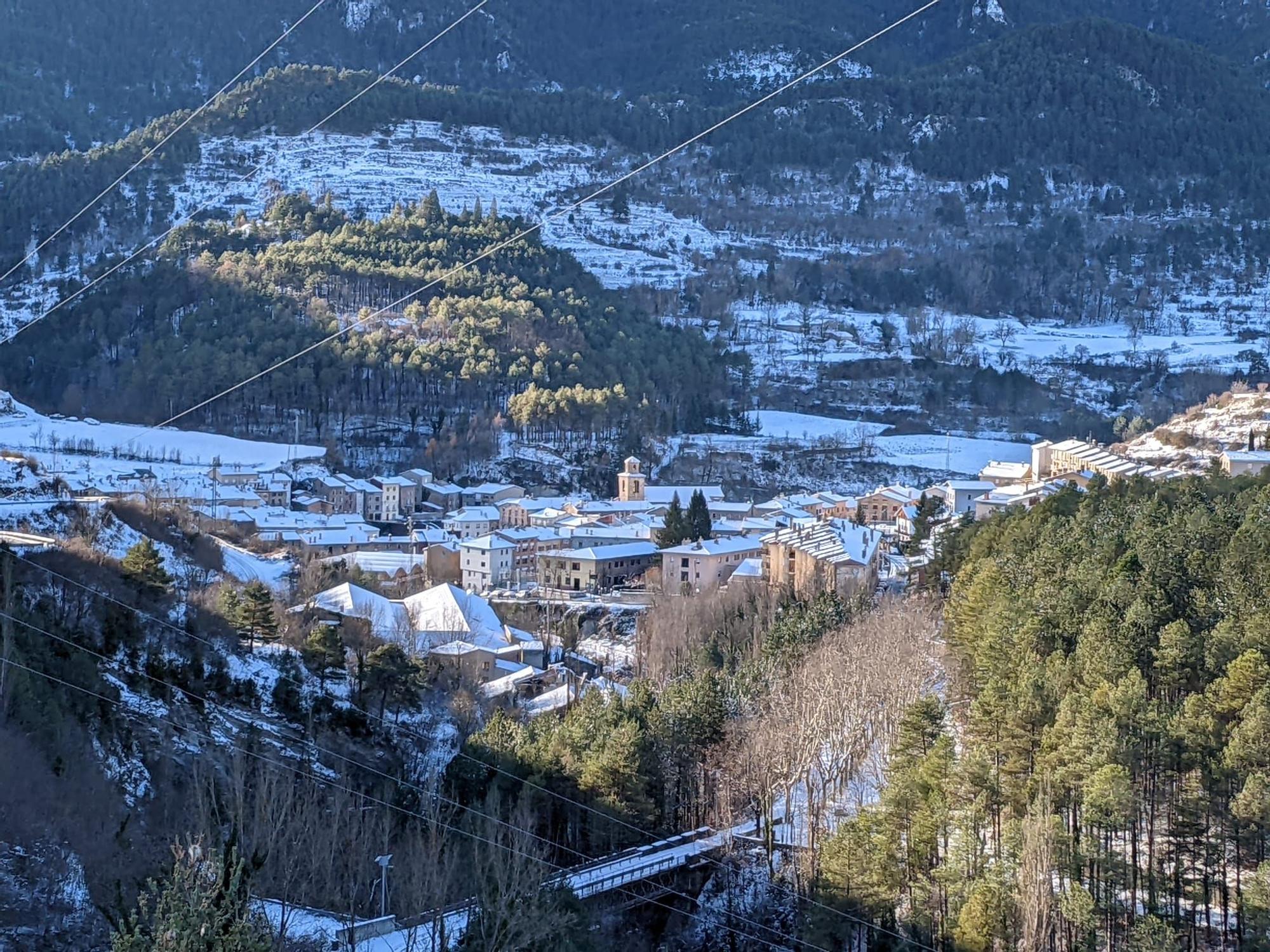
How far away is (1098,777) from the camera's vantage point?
18312 mm

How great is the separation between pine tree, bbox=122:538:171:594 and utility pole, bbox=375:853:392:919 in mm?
9906

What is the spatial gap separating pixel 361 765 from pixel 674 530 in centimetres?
2325

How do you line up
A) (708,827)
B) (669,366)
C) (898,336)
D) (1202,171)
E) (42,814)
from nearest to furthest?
1. (42,814)
2. (708,827)
3. (669,366)
4. (898,336)
5. (1202,171)

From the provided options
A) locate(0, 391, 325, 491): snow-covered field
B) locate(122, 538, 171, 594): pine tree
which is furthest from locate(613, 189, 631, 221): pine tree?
locate(122, 538, 171, 594): pine tree

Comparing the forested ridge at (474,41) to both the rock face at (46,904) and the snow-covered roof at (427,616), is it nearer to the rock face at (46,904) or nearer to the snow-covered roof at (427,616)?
the snow-covered roof at (427,616)

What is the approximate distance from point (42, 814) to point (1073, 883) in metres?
10.6

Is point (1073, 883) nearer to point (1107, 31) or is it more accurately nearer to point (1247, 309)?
point (1247, 309)

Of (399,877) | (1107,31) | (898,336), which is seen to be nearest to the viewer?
(399,877)

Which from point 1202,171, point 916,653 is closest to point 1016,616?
point 916,653

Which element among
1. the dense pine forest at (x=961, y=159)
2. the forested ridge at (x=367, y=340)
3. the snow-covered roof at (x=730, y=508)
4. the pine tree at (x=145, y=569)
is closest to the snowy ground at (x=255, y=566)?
the pine tree at (x=145, y=569)

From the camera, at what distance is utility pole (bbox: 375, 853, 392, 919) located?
17766 millimetres

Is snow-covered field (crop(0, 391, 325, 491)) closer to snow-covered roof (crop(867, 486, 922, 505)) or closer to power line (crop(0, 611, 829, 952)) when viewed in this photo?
snow-covered roof (crop(867, 486, 922, 505))

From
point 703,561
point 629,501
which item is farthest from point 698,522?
point 629,501

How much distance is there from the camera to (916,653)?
26328 mm
